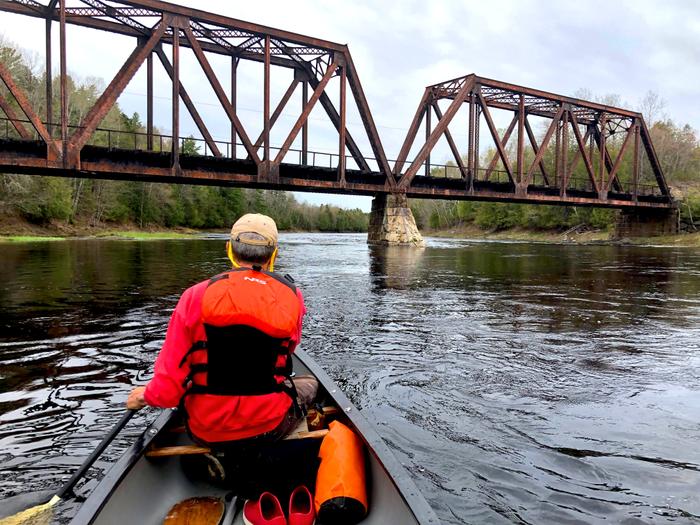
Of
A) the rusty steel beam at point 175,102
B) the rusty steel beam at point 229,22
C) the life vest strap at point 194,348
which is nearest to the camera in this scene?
the life vest strap at point 194,348

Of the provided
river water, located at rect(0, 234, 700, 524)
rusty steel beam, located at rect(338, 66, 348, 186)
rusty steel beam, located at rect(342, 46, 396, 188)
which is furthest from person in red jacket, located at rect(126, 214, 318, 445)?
rusty steel beam, located at rect(342, 46, 396, 188)

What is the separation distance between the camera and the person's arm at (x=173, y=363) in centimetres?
304

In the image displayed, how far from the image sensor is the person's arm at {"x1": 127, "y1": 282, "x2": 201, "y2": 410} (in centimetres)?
304

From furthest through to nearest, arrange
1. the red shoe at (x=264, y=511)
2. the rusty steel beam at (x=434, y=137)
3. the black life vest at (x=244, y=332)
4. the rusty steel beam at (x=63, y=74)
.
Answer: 1. the rusty steel beam at (x=434, y=137)
2. the rusty steel beam at (x=63, y=74)
3. the black life vest at (x=244, y=332)
4. the red shoe at (x=264, y=511)

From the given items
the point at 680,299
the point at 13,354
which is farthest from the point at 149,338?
the point at 680,299

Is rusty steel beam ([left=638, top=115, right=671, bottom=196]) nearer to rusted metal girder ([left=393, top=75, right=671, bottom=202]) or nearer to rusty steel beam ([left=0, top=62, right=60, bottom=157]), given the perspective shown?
rusted metal girder ([left=393, top=75, right=671, bottom=202])

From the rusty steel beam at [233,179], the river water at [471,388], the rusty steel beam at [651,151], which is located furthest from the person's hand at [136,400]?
the rusty steel beam at [651,151]

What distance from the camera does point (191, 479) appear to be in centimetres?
342

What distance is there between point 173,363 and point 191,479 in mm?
896

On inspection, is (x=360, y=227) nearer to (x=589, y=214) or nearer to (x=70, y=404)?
(x=589, y=214)

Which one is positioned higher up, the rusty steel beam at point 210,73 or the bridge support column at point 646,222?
the rusty steel beam at point 210,73

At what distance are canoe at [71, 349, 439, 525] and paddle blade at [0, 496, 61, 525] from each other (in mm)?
833

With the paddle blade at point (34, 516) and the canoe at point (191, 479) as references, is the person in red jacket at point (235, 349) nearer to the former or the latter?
the canoe at point (191, 479)

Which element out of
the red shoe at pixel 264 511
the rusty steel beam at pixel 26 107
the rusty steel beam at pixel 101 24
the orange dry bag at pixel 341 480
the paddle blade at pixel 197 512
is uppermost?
the rusty steel beam at pixel 101 24
